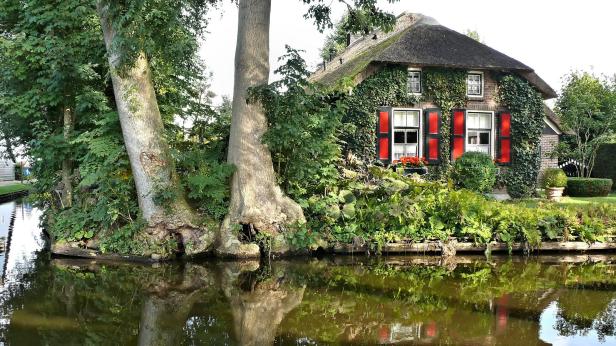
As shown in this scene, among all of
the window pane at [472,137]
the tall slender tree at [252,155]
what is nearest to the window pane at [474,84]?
the window pane at [472,137]

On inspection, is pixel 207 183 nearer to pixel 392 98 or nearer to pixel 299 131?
pixel 299 131

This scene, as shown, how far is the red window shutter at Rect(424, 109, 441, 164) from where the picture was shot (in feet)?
51.8

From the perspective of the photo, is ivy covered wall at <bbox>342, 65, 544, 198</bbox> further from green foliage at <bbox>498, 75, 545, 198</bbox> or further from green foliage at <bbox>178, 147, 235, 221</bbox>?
green foliage at <bbox>178, 147, 235, 221</bbox>

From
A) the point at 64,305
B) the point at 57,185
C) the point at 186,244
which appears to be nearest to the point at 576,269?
the point at 186,244

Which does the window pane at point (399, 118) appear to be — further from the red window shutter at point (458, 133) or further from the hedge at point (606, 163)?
the hedge at point (606, 163)

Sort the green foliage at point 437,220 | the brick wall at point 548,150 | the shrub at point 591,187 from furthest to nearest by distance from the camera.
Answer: the brick wall at point 548,150 < the shrub at point 591,187 < the green foliage at point 437,220

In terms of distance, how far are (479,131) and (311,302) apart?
39.5 feet

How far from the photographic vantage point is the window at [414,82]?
1589 centimetres

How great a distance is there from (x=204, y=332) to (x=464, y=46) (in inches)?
555

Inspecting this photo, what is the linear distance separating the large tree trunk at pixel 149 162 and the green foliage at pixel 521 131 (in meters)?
11.1

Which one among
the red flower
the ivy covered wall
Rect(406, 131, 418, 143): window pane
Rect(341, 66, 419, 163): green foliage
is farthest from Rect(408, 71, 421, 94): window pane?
the red flower

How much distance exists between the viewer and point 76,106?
972 centimetres

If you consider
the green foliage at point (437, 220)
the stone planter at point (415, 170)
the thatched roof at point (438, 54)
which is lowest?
the green foliage at point (437, 220)

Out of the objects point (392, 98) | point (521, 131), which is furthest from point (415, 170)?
point (521, 131)
